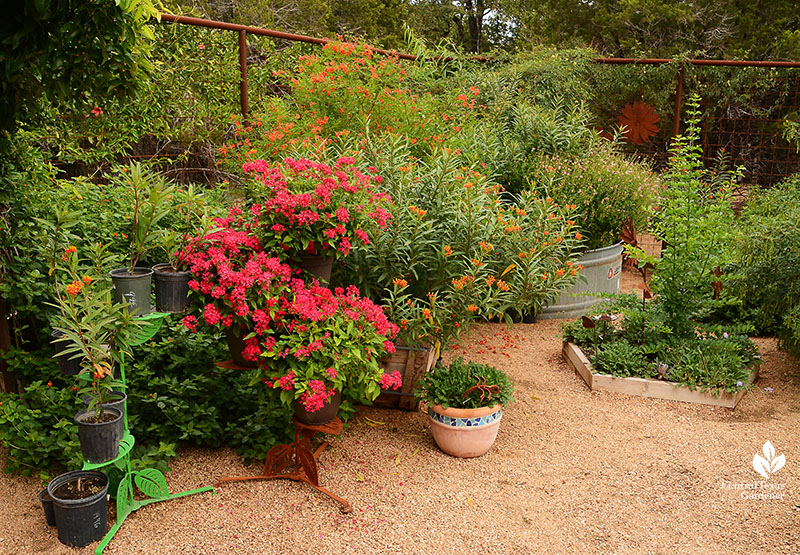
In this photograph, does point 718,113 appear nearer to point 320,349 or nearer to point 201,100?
point 201,100

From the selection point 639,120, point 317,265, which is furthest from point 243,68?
point 639,120

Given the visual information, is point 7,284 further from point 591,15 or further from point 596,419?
point 591,15

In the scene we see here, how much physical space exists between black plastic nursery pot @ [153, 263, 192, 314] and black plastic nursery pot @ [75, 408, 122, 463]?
46 centimetres

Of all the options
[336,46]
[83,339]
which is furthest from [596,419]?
[336,46]

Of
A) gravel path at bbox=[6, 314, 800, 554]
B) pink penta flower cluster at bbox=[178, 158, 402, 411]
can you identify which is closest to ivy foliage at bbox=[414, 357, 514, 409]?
gravel path at bbox=[6, 314, 800, 554]

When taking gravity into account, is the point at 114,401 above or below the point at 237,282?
below

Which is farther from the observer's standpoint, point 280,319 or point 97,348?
point 280,319

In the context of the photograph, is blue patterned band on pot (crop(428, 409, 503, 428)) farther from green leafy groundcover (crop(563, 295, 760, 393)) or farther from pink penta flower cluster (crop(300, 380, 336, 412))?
green leafy groundcover (crop(563, 295, 760, 393))

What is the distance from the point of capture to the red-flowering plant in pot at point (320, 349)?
2580mm

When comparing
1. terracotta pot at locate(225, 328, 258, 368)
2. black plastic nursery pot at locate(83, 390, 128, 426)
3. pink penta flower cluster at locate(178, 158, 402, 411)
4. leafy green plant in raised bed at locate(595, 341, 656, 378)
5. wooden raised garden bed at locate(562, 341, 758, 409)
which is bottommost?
wooden raised garden bed at locate(562, 341, 758, 409)

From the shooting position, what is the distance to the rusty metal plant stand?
279 cm

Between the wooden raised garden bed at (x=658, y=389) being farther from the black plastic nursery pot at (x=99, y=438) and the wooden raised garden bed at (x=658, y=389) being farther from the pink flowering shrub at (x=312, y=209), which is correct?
the black plastic nursery pot at (x=99, y=438)

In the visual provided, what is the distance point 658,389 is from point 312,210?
238 cm

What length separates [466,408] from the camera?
10.2 ft
